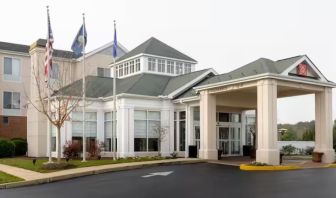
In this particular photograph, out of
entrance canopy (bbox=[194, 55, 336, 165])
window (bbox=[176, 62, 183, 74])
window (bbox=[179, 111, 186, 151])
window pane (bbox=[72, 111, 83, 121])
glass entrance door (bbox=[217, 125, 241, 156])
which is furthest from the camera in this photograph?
window (bbox=[176, 62, 183, 74])

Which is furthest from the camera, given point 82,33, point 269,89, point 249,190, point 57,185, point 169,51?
point 169,51

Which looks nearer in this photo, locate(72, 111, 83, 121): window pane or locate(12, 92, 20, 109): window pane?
locate(72, 111, 83, 121): window pane

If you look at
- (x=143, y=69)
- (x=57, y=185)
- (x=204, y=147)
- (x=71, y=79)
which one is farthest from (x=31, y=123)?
(x=57, y=185)

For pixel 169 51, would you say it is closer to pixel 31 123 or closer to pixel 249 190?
pixel 31 123

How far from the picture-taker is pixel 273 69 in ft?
83.1

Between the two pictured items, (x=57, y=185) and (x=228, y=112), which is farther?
(x=228, y=112)

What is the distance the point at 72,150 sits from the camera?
3009cm

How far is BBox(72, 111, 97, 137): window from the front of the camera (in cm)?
3234

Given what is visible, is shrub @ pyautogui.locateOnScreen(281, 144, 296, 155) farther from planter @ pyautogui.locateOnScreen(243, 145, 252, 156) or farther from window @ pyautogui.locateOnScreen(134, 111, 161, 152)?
window @ pyautogui.locateOnScreen(134, 111, 161, 152)

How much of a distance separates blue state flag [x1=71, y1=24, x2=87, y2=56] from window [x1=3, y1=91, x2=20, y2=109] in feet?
64.8

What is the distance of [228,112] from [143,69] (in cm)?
843

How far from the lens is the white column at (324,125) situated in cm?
2703

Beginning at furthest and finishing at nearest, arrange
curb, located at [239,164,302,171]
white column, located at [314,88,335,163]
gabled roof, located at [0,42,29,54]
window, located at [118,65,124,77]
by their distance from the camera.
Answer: gabled roof, located at [0,42,29,54] → window, located at [118,65,124,77] → white column, located at [314,88,335,163] → curb, located at [239,164,302,171]

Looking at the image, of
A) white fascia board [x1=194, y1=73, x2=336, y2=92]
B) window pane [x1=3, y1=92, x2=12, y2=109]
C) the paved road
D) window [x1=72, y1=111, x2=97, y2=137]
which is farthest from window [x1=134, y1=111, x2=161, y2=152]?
window pane [x1=3, y1=92, x2=12, y2=109]
